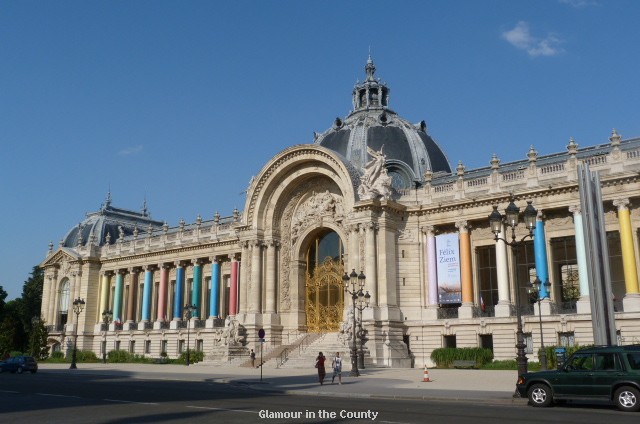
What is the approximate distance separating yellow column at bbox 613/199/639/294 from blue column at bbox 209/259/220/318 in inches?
1289

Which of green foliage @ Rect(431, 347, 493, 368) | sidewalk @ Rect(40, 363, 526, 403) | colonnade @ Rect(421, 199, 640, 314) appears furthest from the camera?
green foliage @ Rect(431, 347, 493, 368)

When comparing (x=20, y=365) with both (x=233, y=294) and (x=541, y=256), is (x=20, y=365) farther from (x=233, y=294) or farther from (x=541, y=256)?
(x=541, y=256)

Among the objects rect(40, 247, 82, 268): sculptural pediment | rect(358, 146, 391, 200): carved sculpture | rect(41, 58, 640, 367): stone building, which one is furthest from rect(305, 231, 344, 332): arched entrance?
rect(40, 247, 82, 268): sculptural pediment

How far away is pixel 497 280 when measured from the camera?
40344 mm

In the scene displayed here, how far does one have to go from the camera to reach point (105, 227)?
7156cm

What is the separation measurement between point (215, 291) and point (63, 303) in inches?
914

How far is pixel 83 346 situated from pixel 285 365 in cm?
3217

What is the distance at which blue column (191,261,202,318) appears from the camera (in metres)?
56.2

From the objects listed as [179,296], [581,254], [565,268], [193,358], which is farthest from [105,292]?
[581,254]

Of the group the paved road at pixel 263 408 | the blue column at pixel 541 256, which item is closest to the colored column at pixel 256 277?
the blue column at pixel 541 256

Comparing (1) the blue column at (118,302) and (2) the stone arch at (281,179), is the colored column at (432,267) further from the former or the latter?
(1) the blue column at (118,302)

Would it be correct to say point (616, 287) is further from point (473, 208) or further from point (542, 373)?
point (542, 373)

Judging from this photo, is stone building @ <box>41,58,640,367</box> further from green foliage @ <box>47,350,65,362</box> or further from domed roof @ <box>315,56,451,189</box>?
green foliage @ <box>47,350,65,362</box>

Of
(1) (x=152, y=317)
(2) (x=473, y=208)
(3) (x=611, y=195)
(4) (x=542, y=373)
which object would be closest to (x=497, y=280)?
(2) (x=473, y=208)
